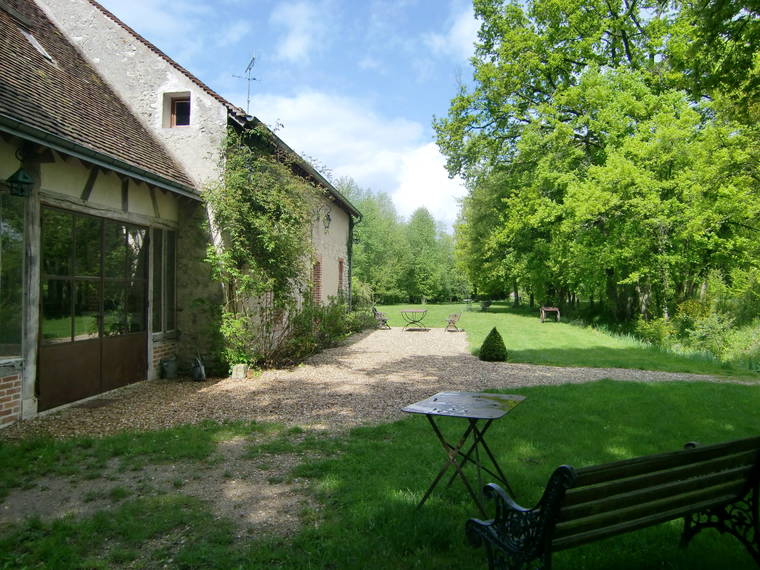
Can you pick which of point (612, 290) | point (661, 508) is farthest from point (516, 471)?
point (612, 290)

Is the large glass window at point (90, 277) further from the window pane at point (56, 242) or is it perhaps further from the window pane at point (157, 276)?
the window pane at point (157, 276)

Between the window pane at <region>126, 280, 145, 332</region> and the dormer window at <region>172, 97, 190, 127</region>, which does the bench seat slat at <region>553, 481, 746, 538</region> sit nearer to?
the window pane at <region>126, 280, 145, 332</region>

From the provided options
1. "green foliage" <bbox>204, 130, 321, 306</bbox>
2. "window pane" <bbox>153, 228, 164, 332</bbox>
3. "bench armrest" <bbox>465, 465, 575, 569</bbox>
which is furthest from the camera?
"window pane" <bbox>153, 228, 164, 332</bbox>

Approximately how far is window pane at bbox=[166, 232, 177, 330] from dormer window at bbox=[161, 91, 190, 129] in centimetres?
240

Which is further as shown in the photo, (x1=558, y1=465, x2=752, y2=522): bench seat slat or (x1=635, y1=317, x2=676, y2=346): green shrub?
(x1=635, y1=317, x2=676, y2=346): green shrub

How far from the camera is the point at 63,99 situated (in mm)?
7398

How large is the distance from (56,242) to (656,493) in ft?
23.9

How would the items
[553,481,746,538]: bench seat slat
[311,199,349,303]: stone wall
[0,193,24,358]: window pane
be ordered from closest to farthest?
1. [553,481,746,538]: bench seat slat
2. [0,193,24,358]: window pane
3. [311,199,349,303]: stone wall

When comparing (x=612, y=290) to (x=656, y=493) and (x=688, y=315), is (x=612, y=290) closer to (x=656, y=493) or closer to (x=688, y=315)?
(x=688, y=315)

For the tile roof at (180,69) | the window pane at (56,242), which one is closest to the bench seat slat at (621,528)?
the window pane at (56,242)

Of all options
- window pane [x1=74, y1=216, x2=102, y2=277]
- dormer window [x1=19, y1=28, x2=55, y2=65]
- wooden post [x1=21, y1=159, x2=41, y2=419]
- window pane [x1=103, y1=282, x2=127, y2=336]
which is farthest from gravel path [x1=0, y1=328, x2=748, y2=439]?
dormer window [x1=19, y1=28, x2=55, y2=65]

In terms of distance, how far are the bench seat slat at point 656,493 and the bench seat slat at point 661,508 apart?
0.01 metres

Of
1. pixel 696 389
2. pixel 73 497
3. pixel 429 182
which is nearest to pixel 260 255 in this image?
pixel 73 497

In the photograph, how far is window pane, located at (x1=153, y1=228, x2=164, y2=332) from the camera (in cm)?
899
